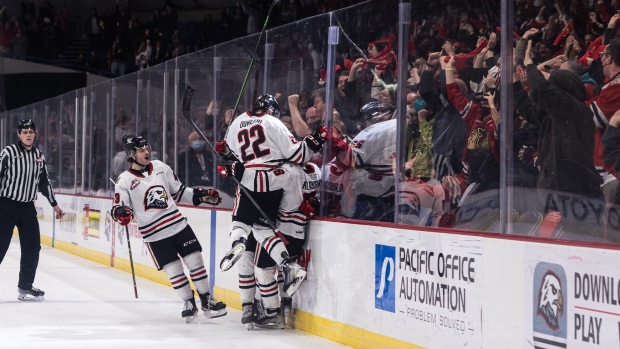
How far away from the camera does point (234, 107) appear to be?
7441 mm

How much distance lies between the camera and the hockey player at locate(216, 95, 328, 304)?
5.86 m

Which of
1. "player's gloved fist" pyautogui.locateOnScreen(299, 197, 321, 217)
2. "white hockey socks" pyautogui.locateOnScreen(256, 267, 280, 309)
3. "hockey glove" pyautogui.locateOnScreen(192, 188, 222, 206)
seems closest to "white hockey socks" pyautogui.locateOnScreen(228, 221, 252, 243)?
"white hockey socks" pyautogui.locateOnScreen(256, 267, 280, 309)

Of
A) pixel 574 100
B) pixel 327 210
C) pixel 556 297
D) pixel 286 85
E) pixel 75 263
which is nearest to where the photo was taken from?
pixel 556 297

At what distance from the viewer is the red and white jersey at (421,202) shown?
15.7 ft

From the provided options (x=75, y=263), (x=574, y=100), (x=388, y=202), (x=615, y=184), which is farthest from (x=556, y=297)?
(x=75, y=263)

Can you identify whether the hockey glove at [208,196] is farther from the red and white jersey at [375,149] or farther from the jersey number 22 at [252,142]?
the red and white jersey at [375,149]

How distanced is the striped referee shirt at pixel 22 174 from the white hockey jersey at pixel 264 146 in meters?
2.45

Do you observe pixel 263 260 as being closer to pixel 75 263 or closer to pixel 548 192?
pixel 548 192

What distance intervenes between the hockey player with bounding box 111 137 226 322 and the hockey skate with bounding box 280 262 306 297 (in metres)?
0.86

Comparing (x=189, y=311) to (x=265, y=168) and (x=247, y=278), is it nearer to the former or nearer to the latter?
(x=247, y=278)

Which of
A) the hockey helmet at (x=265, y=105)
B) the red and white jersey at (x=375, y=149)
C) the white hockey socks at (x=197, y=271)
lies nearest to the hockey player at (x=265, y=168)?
the hockey helmet at (x=265, y=105)

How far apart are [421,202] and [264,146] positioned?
132cm

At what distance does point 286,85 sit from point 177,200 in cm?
112

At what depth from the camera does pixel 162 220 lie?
21.6 feet
